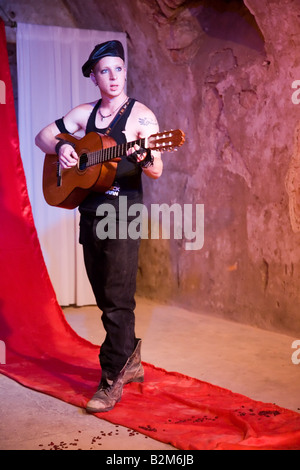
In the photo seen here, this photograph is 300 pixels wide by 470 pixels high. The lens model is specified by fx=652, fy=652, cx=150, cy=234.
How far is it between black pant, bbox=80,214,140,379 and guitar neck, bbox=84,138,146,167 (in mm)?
323

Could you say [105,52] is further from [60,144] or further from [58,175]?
[58,175]

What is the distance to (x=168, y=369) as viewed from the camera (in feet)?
13.5

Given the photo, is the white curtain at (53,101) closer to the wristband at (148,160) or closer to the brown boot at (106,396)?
the brown boot at (106,396)

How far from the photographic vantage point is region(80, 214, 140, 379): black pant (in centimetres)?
342

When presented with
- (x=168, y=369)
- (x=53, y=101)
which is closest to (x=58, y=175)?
(x=168, y=369)

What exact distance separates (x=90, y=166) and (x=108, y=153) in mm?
171

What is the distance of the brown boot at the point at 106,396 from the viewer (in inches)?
131

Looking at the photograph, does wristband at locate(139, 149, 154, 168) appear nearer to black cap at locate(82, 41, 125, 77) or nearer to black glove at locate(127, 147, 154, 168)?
black glove at locate(127, 147, 154, 168)

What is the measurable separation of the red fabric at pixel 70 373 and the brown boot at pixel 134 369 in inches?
2.1

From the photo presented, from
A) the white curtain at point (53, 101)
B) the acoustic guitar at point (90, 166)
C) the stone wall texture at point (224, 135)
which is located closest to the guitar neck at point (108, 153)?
Result: the acoustic guitar at point (90, 166)

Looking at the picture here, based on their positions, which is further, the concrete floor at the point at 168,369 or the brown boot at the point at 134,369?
the brown boot at the point at 134,369

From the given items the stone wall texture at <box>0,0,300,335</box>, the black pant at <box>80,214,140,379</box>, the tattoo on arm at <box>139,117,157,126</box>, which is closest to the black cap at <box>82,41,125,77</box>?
the tattoo on arm at <box>139,117,157,126</box>

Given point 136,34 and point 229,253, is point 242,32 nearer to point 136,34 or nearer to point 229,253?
point 136,34

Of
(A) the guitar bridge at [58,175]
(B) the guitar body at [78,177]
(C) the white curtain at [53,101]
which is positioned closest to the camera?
(B) the guitar body at [78,177]
